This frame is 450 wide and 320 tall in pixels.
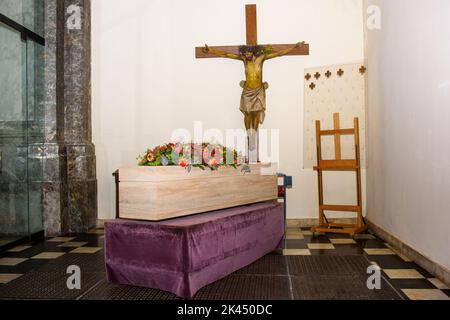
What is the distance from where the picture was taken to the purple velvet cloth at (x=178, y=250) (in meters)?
2.68

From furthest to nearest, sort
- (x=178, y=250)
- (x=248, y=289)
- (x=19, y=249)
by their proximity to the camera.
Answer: (x=19, y=249), (x=248, y=289), (x=178, y=250)

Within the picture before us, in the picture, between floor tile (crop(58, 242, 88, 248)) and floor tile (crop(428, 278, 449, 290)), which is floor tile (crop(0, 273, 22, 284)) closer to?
floor tile (crop(58, 242, 88, 248))

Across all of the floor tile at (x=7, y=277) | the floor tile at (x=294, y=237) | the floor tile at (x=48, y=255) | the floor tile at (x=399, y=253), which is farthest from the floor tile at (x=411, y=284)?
the floor tile at (x=48, y=255)

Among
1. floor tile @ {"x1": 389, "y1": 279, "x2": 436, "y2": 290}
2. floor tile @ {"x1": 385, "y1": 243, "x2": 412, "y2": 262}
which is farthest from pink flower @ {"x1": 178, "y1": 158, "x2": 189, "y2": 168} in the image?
floor tile @ {"x1": 385, "y1": 243, "x2": 412, "y2": 262}

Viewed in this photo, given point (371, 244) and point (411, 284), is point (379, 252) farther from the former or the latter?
point (411, 284)

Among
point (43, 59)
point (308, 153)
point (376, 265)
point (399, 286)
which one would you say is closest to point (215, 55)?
point (308, 153)

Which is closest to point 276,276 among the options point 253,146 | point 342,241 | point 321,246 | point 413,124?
point 321,246

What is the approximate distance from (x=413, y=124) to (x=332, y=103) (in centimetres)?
201

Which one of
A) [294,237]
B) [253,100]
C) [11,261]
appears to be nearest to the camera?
[11,261]

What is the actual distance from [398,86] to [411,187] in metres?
1.02

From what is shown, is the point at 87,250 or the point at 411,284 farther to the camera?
the point at 87,250

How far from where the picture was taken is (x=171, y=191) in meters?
2.88

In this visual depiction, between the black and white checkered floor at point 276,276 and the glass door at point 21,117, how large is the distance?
0.49 meters

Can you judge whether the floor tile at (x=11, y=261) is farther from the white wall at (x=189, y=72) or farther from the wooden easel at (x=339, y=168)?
the wooden easel at (x=339, y=168)
